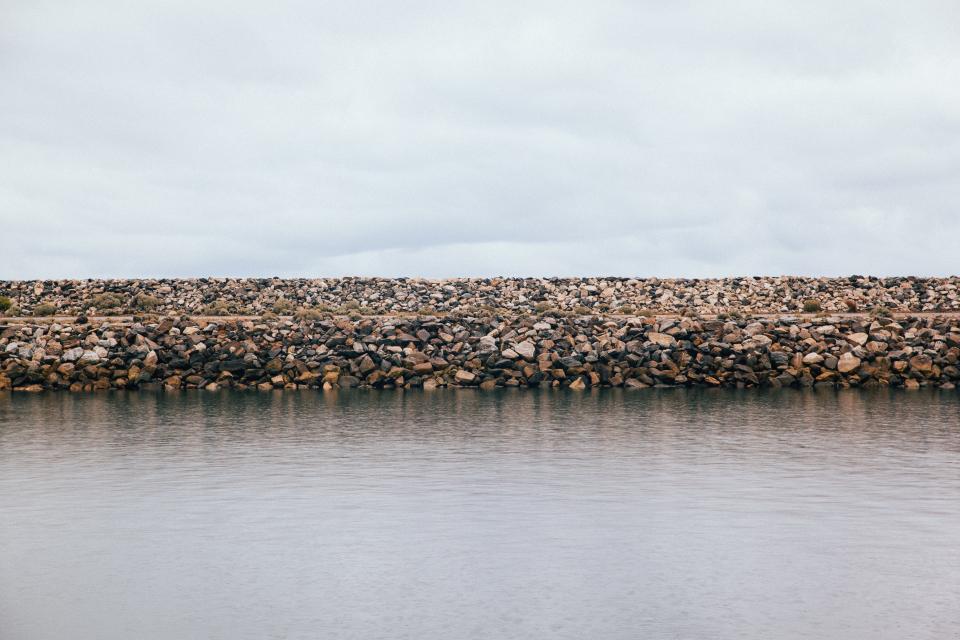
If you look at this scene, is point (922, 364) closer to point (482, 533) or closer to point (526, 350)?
point (526, 350)

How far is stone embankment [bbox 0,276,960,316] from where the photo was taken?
6531cm

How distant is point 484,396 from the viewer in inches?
1492

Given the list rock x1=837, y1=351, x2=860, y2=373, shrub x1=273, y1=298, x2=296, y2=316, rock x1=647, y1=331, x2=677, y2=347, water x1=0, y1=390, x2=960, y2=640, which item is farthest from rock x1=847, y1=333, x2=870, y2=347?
shrub x1=273, y1=298, x2=296, y2=316

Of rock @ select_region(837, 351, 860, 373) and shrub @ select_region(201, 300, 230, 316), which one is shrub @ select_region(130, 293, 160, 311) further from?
rock @ select_region(837, 351, 860, 373)

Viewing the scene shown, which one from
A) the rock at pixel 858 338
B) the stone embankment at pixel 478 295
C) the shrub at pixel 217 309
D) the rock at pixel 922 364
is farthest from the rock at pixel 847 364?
the shrub at pixel 217 309

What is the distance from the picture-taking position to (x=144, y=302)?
227 ft

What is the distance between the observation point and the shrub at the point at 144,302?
6869 cm

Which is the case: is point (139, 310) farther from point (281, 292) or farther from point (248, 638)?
point (248, 638)

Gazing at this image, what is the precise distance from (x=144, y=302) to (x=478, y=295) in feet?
69.2

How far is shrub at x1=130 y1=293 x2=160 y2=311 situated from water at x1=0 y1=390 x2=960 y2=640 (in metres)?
44.3

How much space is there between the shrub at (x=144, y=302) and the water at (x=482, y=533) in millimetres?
44335

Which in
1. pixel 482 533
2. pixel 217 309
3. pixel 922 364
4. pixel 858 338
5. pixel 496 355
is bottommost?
pixel 482 533

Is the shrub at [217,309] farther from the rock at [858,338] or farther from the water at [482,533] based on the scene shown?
the water at [482,533]

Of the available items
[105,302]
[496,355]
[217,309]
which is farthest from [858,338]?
[105,302]
